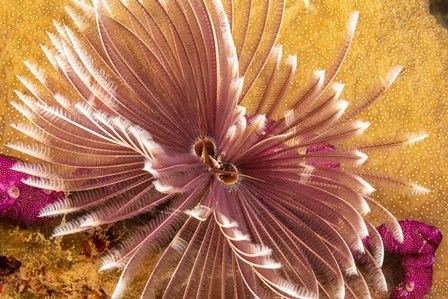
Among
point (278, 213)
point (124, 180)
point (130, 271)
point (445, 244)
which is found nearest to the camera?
point (130, 271)

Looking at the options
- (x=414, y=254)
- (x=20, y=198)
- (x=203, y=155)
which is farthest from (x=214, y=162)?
(x=414, y=254)

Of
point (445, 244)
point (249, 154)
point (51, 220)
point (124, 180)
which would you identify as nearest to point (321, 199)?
point (249, 154)

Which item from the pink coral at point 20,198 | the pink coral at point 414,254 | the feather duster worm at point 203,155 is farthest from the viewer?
the pink coral at point 414,254

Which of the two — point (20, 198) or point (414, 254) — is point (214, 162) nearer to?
point (20, 198)

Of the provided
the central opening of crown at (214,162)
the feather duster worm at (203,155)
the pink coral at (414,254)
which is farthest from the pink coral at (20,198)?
the pink coral at (414,254)

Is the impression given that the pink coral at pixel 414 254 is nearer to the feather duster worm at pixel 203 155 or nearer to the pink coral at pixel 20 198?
the feather duster worm at pixel 203 155

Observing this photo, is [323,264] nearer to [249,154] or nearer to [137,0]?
[249,154]
